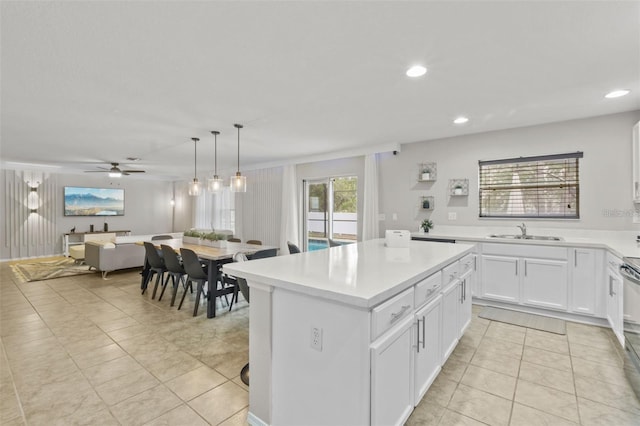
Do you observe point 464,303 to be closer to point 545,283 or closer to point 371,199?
point 545,283

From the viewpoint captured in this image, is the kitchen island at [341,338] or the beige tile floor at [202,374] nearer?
the kitchen island at [341,338]

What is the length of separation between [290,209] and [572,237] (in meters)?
4.85

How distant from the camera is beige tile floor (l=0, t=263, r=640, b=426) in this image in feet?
6.26

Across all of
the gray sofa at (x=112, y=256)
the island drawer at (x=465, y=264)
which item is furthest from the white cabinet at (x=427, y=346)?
the gray sofa at (x=112, y=256)

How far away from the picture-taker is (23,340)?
296cm

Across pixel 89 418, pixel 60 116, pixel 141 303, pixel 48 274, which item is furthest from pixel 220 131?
pixel 48 274

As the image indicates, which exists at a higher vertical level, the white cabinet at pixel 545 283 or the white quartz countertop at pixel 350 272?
the white quartz countertop at pixel 350 272

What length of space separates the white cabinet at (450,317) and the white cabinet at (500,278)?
1629mm

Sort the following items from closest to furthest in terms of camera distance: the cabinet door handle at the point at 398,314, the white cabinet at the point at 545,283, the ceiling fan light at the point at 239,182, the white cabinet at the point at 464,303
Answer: the cabinet door handle at the point at 398,314 < the white cabinet at the point at 464,303 < the white cabinet at the point at 545,283 < the ceiling fan light at the point at 239,182

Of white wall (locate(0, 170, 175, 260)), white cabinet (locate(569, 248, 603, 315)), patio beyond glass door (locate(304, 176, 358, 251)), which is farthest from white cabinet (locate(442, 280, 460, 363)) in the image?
white wall (locate(0, 170, 175, 260))

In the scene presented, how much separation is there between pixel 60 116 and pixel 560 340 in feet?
19.7

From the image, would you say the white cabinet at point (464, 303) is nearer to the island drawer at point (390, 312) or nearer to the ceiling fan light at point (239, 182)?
the island drawer at point (390, 312)

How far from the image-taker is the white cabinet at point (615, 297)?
107 inches

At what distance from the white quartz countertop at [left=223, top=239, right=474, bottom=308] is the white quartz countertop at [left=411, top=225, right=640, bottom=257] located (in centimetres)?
156
